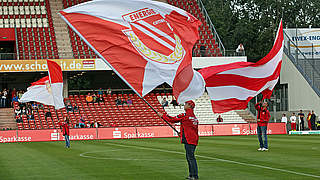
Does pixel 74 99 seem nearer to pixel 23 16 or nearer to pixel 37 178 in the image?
pixel 23 16

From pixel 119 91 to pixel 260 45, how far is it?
2660cm

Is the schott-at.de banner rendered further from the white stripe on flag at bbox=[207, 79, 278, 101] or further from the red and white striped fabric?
the white stripe on flag at bbox=[207, 79, 278, 101]

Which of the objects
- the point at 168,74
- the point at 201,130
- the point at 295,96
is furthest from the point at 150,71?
the point at 295,96

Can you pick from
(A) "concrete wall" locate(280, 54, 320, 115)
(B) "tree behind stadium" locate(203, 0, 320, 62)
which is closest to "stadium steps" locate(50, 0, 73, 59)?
(A) "concrete wall" locate(280, 54, 320, 115)

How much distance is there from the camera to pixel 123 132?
4144 centimetres

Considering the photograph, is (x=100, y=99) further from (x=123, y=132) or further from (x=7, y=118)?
(x=123, y=132)

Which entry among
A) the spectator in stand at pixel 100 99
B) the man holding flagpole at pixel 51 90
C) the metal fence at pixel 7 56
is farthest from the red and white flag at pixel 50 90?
the spectator in stand at pixel 100 99

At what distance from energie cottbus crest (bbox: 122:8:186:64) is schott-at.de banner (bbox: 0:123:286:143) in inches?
1015

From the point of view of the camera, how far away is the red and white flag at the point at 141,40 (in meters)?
14.4

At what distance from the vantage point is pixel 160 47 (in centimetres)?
1530

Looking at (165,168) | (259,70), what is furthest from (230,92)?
(165,168)

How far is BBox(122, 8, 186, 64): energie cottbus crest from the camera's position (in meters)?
14.9

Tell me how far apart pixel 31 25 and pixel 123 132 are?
70.4ft

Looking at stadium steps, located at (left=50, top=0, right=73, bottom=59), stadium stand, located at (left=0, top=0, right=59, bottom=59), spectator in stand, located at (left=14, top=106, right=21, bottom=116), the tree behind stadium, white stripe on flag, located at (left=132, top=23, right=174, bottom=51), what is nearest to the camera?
white stripe on flag, located at (left=132, top=23, right=174, bottom=51)
